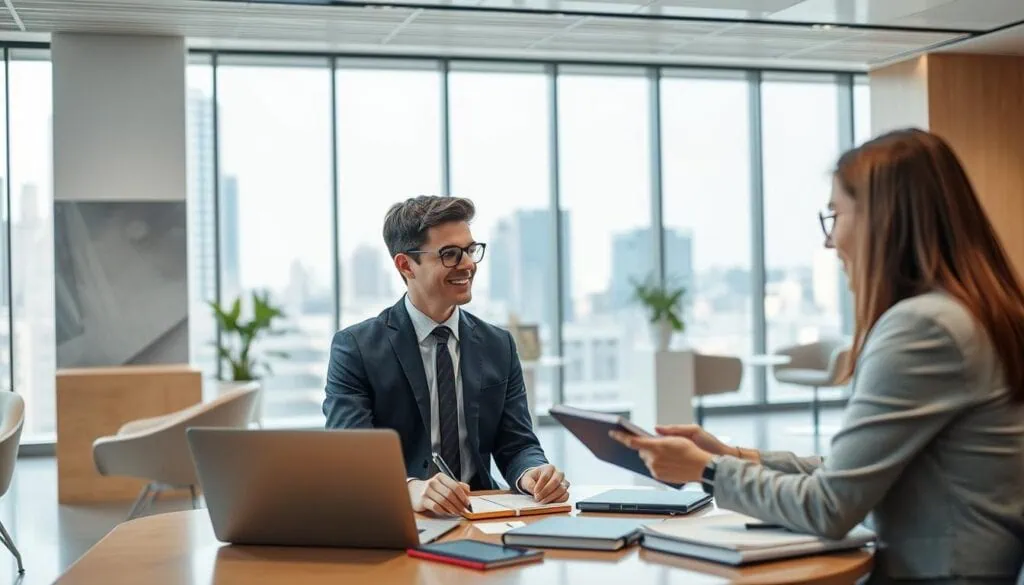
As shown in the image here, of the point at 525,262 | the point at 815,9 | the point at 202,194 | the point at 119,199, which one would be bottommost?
the point at 525,262

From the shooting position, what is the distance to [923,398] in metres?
2.03

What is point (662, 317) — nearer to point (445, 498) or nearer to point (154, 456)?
point (154, 456)

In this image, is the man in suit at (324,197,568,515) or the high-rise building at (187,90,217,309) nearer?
the man in suit at (324,197,568,515)

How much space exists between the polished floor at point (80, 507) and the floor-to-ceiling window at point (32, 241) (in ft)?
2.17

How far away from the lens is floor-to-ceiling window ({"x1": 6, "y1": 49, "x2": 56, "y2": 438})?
30.8 feet

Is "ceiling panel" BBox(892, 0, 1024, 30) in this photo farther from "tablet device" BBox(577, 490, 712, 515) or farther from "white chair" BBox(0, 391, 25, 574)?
"white chair" BBox(0, 391, 25, 574)

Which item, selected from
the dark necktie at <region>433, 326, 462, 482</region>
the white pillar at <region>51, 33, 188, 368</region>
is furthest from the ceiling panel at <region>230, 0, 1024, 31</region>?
the dark necktie at <region>433, 326, 462, 482</region>

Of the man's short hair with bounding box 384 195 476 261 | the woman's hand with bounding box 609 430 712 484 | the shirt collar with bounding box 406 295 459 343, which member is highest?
the man's short hair with bounding box 384 195 476 261

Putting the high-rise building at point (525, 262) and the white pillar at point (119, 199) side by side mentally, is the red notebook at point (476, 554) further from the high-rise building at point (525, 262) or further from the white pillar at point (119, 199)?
the high-rise building at point (525, 262)

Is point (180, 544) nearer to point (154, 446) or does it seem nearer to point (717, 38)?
point (154, 446)

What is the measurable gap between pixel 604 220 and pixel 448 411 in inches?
321

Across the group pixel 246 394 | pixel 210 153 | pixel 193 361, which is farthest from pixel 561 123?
pixel 246 394

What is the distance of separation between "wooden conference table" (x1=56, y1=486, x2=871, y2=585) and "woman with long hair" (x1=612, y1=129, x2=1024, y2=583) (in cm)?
12

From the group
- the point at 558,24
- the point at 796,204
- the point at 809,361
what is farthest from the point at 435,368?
the point at 796,204
